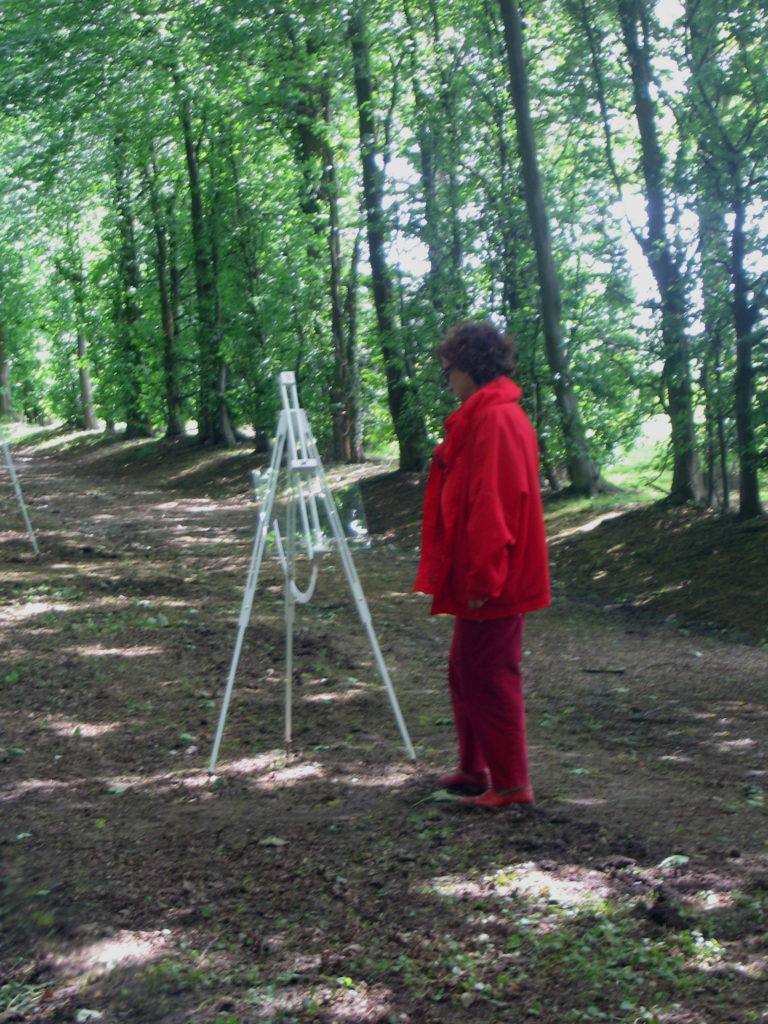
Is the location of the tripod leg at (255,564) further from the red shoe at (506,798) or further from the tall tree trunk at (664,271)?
the tall tree trunk at (664,271)

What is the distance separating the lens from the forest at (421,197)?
13117 millimetres

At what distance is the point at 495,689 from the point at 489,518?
804 mm

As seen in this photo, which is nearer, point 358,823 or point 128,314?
point 358,823

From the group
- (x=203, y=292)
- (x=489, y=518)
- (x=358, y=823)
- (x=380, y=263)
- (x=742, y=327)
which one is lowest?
(x=358, y=823)

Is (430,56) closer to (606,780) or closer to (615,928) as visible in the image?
(606,780)

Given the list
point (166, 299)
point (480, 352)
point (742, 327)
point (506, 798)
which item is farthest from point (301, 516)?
point (166, 299)

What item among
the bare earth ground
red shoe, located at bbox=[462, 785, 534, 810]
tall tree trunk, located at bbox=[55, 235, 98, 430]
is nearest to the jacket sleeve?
red shoe, located at bbox=[462, 785, 534, 810]

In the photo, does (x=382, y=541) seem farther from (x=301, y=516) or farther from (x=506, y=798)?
(x=506, y=798)

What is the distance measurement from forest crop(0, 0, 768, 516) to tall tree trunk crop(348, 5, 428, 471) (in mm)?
66

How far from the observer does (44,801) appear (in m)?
5.97

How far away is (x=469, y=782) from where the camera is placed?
5730 mm

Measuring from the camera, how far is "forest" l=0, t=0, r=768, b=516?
516 inches

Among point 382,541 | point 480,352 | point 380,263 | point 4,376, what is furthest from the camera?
point 4,376

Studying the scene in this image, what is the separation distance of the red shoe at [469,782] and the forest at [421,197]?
23.9ft
